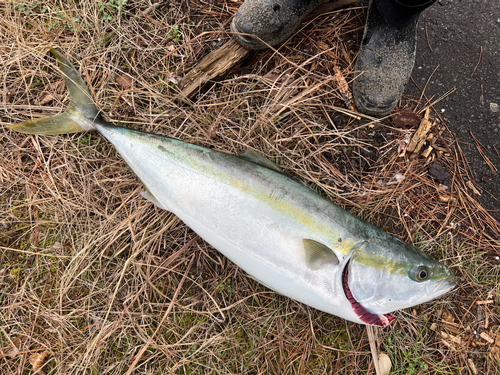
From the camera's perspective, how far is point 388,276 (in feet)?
6.34

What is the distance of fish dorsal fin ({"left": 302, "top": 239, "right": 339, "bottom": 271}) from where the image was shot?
1887mm

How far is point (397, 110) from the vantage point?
2.65m

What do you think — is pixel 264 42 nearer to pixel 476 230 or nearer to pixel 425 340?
pixel 476 230

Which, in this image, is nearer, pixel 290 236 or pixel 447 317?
pixel 290 236

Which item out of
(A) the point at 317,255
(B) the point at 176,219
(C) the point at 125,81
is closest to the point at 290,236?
(A) the point at 317,255

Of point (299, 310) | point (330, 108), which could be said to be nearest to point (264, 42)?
point (330, 108)

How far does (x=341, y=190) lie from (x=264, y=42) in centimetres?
142

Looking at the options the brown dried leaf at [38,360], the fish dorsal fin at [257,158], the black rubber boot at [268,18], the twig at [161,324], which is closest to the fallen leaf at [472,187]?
the fish dorsal fin at [257,158]

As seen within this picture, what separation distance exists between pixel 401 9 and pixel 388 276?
1.95 m

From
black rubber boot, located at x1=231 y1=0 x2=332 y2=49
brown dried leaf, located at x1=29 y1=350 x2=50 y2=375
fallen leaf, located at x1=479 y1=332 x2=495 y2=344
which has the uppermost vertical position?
black rubber boot, located at x1=231 y1=0 x2=332 y2=49

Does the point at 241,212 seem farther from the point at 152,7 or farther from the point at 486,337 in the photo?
the point at 486,337

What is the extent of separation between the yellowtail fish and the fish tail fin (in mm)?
697

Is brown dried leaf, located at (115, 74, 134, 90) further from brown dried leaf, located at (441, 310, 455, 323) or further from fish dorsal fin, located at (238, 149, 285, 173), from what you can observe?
brown dried leaf, located at (441, 310, 455, 323)

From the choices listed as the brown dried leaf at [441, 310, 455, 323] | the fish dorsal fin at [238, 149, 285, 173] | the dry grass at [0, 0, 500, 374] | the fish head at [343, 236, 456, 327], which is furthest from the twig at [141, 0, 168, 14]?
the brown dried leaf at [441, 310, 455, 323]
